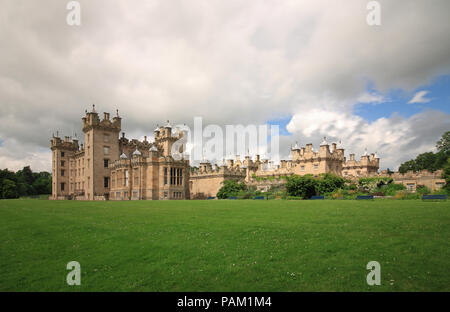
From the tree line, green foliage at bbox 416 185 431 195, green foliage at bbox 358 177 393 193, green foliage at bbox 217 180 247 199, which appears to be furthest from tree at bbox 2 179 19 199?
green foliage at bbox 416 185 431 195

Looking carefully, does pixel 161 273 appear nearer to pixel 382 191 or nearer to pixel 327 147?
pixel 382 191

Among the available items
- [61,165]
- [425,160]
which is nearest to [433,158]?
[425,160]

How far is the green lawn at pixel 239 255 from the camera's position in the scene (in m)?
8.02

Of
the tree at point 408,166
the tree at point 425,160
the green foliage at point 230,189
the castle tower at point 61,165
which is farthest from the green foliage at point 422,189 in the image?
the castle tower at point 61,165

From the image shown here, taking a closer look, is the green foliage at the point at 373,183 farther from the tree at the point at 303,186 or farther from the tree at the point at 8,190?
the tree at the point at 8,190

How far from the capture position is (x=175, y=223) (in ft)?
50.1

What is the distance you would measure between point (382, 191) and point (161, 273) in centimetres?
3885

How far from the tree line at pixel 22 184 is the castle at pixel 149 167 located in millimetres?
11001

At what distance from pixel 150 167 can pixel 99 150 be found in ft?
49.2

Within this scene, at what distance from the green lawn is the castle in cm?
3537

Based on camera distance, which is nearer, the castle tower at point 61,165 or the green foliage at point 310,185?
the green foliage at point 310,185

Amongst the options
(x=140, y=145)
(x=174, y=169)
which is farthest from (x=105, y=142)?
(x=174, y=169)
